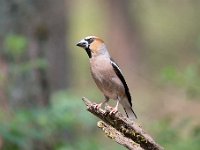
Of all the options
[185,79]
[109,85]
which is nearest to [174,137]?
[185,79]

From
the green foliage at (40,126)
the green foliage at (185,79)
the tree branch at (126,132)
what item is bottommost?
the tree branch at (126,132)

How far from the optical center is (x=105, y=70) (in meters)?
6.14

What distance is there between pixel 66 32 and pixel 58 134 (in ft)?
22.4

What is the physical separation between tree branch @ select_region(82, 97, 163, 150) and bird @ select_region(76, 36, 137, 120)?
33cm

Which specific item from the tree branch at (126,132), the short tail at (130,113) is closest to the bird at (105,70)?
the short tail at (130,113)

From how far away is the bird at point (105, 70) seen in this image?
6102mm

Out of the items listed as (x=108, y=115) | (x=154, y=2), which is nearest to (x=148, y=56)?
(x=154, y=2)

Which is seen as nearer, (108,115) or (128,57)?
(108,115)

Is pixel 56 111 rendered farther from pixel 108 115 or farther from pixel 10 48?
pixel 108 115

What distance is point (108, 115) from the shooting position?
5.77 meters

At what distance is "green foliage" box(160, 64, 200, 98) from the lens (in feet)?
27.8

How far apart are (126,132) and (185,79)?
9.82ft

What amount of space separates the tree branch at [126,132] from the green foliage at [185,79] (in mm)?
2772

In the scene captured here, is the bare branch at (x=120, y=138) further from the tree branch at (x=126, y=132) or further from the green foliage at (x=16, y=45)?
the green foliage at (x=16, y=45)
